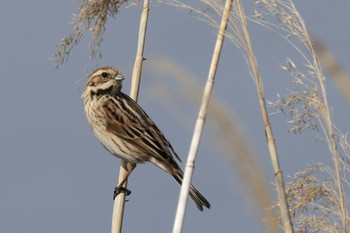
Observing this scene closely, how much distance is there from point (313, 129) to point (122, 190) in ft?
6.56

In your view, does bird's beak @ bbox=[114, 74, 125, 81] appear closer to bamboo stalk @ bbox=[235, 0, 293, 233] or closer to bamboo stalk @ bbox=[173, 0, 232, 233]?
bamboo stalk @ bbox=[173, 0, 232, 233]

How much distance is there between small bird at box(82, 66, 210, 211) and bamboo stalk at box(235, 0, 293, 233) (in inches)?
118

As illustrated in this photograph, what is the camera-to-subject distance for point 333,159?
3.23m

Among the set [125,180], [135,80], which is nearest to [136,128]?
[125,180]

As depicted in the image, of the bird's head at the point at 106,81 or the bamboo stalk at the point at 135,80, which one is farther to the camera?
the bird's head at the point at 106,81

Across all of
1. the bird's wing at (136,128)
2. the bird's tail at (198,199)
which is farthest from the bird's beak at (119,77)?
the bird's tail at (198,199)

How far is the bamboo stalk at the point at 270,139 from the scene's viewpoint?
304cm

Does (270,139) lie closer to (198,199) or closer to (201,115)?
(201,115)

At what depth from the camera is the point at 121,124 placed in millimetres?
6605

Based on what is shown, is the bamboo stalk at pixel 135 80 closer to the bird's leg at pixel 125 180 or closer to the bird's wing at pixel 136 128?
the bird's leg at pixel 125 180

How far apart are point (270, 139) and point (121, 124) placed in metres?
3.55

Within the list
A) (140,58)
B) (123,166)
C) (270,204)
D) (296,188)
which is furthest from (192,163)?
(123,166)

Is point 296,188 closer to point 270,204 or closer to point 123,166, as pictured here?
point 270,204

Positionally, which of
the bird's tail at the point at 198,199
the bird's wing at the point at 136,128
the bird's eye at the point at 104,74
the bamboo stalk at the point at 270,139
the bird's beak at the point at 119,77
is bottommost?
the bamboo stalk at the point at 270,139
